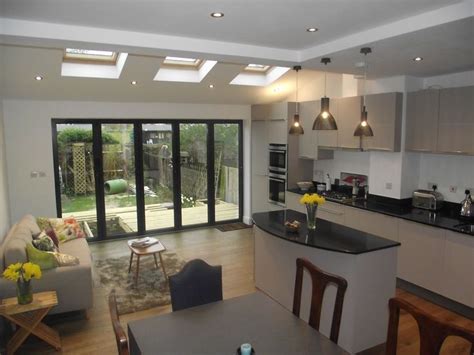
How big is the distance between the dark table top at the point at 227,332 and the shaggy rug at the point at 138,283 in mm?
2016

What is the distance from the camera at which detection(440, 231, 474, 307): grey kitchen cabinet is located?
3996 mm

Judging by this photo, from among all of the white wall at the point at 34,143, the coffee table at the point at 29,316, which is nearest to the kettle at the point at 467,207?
the coffee table at the point at 29,316

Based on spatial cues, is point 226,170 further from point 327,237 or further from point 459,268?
point 459,268

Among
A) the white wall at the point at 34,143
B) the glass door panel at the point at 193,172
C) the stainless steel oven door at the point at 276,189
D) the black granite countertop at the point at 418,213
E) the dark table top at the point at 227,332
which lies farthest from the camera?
the glass door panel at the point at 193,172

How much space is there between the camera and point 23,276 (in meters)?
3.32

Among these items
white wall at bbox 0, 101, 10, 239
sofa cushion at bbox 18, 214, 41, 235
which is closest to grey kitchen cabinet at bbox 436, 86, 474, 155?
sofa cushion at bbox 18, 214, 41, 235

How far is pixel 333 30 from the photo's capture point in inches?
131

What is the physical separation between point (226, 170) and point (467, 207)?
4521mm

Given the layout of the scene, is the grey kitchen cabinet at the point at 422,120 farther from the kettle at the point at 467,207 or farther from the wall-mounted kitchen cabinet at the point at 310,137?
the wall-mounted kitchen cabinet at the point at 310,137

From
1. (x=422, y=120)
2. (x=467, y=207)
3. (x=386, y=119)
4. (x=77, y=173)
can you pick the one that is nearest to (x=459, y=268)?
(x=467, y=207)

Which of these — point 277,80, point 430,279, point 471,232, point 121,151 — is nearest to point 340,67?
point 277,80

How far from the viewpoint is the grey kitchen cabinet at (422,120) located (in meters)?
4.64

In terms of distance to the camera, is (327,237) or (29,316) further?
(327,237)

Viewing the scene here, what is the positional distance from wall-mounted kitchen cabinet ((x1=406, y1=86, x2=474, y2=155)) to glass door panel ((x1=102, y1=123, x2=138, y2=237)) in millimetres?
4650
